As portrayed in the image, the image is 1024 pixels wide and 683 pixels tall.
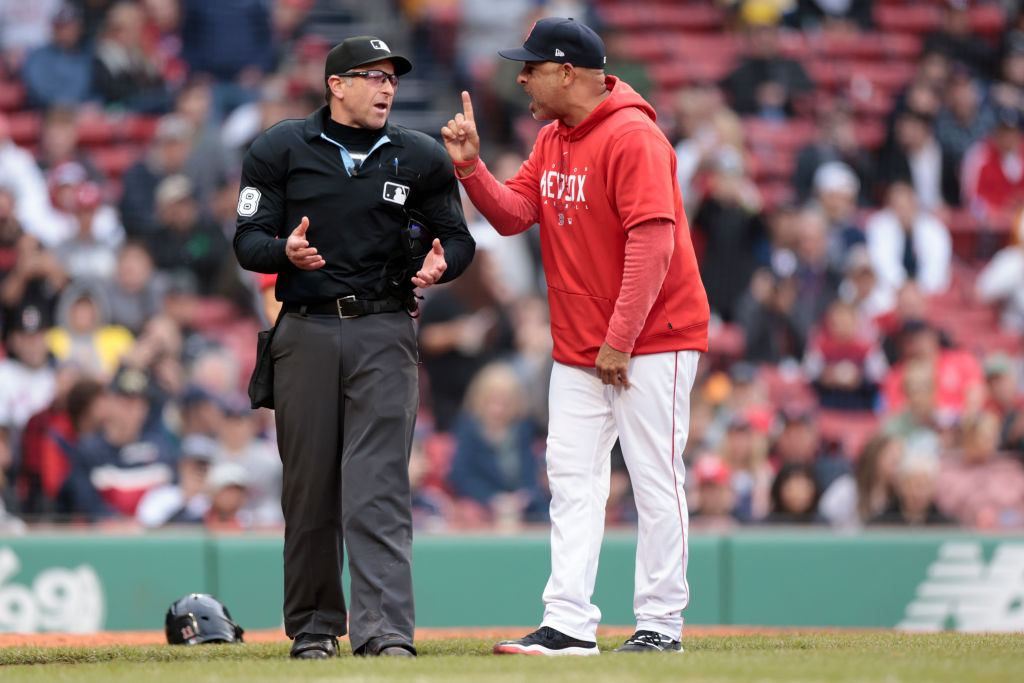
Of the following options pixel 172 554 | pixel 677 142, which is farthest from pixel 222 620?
pixel 677 142

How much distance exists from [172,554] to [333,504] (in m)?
3.35

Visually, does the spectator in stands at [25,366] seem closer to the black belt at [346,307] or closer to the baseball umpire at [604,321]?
the black belt at [346,307]

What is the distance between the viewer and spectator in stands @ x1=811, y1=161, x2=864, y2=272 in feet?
38.3

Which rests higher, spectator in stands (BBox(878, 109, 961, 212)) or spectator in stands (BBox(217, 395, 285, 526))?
spectator in stands (BBox(878, 109, 961, 212))

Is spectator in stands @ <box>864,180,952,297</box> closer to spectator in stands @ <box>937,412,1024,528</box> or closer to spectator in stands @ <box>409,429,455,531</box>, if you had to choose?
spectator in stands @ <box>937,412,1024,528</box>

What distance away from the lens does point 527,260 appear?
10945 mm

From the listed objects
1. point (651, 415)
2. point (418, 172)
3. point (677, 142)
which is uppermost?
point (677, 142)

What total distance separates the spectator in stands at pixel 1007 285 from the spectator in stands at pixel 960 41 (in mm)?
2371

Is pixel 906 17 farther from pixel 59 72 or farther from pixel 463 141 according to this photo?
pixel 463 141

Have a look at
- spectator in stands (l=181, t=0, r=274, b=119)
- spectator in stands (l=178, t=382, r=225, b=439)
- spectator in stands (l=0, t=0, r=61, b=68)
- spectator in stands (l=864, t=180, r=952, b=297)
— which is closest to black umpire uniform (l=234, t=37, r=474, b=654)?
spectator in stands (l=178, t=382, r=225, b=439)

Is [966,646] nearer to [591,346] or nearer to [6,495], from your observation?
[591,346]

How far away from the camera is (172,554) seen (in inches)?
319

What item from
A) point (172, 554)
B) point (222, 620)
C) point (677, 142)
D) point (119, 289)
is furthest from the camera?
point (677, 142)

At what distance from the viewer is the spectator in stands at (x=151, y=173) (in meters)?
11.1
